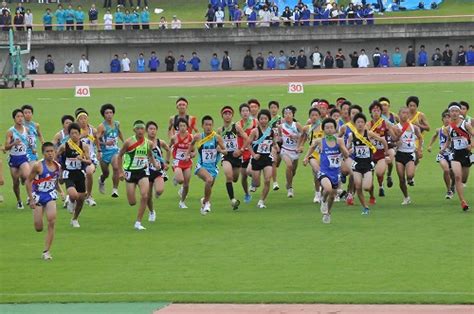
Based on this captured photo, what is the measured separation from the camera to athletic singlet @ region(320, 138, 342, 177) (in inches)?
947

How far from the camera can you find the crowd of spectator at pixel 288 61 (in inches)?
2724

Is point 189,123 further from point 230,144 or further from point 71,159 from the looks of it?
point 71,159

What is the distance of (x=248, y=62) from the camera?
71.1 m

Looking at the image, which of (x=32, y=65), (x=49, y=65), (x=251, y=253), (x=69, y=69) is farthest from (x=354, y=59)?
(x=251, y=253)

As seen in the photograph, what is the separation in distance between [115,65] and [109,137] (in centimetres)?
4322

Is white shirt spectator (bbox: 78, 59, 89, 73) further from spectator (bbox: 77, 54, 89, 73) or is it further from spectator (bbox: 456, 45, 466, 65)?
spectator (bbox: 456, 45, 466, 65)

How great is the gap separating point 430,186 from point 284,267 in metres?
11.0

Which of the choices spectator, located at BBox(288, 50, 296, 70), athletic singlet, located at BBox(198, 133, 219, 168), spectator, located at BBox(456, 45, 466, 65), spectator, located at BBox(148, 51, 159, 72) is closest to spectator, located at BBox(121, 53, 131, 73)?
spectator, located at BBox(148, 51, 159, 72)

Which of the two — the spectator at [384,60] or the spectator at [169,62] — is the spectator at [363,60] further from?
the spectator at [169,62]

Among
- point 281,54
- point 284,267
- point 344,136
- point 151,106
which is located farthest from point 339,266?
point 281,54

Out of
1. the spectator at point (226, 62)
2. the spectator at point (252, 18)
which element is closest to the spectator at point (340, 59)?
the spectator at point (252, 18)

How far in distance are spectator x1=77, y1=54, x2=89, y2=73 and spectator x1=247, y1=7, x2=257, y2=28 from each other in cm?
945

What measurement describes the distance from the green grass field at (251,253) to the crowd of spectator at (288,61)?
37.8 m

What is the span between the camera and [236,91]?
54625 mm
